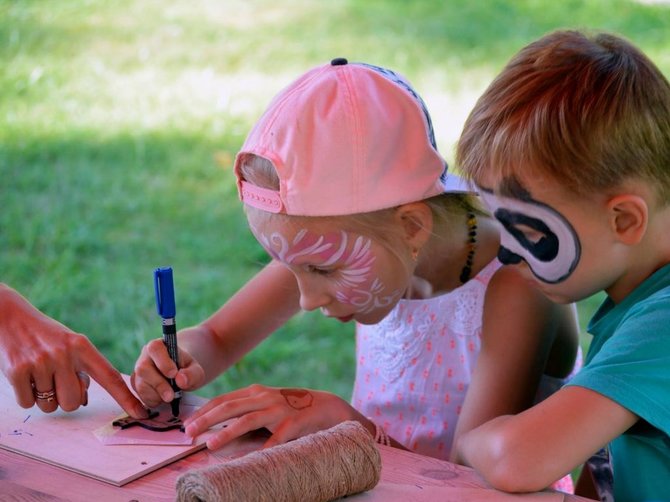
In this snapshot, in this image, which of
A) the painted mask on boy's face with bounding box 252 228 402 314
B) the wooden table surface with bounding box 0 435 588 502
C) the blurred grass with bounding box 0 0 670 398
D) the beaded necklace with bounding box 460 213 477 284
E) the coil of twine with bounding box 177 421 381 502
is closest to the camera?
the coil of twine with bounding box 177 421 381 502

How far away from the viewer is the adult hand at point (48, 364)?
5.41ft

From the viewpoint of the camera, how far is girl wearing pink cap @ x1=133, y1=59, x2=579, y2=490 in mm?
1677

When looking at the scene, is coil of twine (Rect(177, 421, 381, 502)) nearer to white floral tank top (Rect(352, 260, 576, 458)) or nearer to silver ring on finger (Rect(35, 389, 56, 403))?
silver ring on finger (Rect(35, 389, 56, 403))

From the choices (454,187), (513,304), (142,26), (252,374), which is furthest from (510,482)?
(142,26)

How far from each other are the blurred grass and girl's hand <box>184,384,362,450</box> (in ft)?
5.83

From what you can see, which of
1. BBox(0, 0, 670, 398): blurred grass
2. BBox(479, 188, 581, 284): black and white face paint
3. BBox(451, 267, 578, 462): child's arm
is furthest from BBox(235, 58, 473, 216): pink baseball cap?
BBox(0, 0, 670, 398): blurred grass

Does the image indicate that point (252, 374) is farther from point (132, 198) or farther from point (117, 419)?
point (117, 419)

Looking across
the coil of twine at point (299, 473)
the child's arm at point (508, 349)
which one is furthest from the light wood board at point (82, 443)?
the child's arm at point (508, 349)

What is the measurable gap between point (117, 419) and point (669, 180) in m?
0.95

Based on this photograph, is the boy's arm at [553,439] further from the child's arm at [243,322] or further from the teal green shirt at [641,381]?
the child's arm at [243,322]

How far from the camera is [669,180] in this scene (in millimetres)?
1566

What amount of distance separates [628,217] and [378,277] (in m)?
0.47

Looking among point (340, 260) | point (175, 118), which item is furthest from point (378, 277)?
point (175, 118)

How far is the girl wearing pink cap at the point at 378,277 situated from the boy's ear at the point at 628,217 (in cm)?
13
